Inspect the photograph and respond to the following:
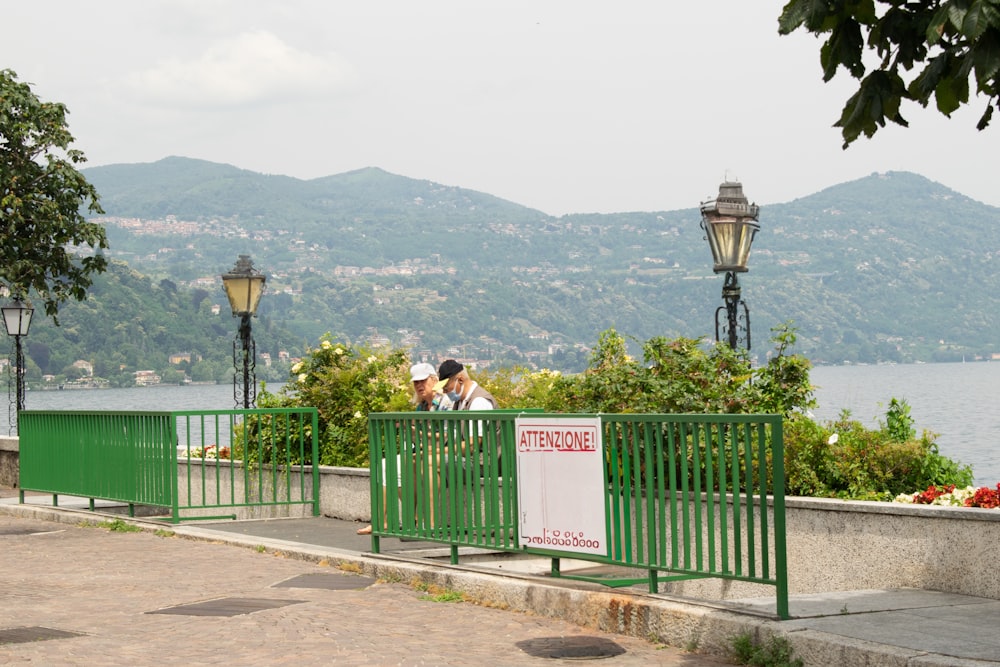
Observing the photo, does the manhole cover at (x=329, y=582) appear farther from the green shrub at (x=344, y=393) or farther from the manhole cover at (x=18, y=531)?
the manhole cover at (x=18, y=531)

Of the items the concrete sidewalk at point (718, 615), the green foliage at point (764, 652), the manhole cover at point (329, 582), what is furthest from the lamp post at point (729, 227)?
the green foliage at point (764, 652)

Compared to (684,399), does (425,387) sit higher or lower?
higher

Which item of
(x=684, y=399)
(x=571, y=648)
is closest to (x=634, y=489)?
(x=571, y=648)

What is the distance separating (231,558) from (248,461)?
3929 mm

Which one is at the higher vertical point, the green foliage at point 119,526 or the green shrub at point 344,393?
the green shrub at point 344,393

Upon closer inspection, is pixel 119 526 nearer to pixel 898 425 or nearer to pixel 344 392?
pixel 344 392

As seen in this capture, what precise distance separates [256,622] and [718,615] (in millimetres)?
3069

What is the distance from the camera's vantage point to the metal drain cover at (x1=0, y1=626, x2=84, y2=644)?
877cm

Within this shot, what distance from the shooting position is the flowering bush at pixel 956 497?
988 cm

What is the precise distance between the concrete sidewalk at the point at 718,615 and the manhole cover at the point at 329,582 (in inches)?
6.7

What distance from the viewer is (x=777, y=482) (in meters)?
7.52

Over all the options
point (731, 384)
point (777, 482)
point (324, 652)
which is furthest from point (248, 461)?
point (777, 482)

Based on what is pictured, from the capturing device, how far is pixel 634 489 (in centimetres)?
905

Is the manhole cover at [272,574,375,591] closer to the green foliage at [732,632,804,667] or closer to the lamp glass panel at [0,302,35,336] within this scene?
the green foliage at [732,632,804,667]
